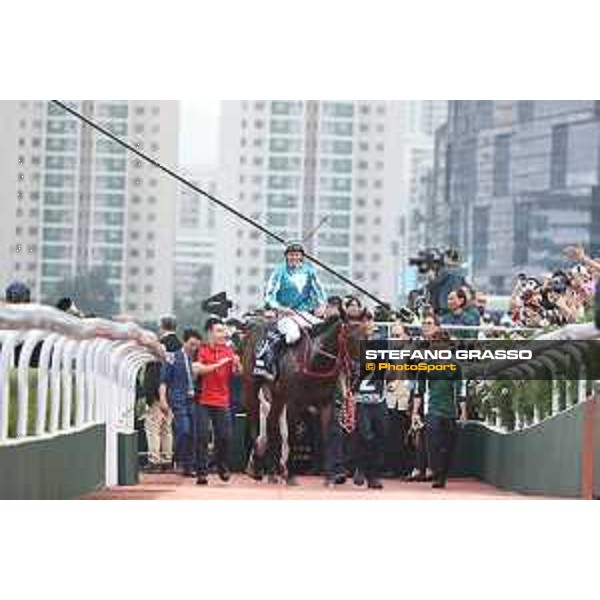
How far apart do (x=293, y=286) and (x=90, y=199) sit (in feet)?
2.90

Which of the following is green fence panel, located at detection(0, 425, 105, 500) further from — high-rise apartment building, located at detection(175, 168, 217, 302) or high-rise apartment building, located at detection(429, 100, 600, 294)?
high-rise apartment building, located at detection(429, 100, 600, 294)

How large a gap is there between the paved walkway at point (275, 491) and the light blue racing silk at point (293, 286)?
74 cm

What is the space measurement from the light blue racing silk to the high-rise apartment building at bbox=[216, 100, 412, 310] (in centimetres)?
4

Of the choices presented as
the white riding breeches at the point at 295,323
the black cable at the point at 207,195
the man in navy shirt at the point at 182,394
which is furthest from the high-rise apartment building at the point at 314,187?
the man in navy shirt at the point at 182,394

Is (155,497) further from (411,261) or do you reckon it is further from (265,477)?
(411,261)

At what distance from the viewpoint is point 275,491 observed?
404 inches

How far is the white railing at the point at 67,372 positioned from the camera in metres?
9.74

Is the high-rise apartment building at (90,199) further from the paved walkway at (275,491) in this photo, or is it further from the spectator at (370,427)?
the spectator at (370,427)

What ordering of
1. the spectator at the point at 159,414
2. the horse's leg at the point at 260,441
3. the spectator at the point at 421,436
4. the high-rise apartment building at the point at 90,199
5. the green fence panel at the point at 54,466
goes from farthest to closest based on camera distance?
the horse's leg at the point at 260,441 < the spectator at the point at 421,436 < the spectator at the point at 159,414 < the high-rise apartment building at the point at 90,199 < the green fence panel at the point at 54,466

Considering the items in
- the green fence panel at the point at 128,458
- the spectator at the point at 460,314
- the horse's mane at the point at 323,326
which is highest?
the spectator at the point at 460,314

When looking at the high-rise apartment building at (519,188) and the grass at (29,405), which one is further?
the high-rise apartment building at (519,188)

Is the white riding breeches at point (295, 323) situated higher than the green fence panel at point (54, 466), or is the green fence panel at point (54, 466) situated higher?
the white riding breeches at point (295, 323)
